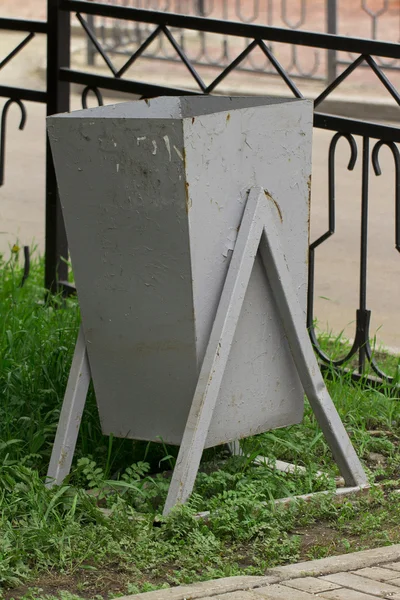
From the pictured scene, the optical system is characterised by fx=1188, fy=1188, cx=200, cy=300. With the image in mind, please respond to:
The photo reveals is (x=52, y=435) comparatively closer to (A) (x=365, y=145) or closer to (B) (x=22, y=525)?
(B) (x=22, y=525)

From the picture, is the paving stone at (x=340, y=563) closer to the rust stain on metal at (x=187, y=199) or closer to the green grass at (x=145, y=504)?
the green grass at (x=145, y=504)

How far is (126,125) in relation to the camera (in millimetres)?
3357

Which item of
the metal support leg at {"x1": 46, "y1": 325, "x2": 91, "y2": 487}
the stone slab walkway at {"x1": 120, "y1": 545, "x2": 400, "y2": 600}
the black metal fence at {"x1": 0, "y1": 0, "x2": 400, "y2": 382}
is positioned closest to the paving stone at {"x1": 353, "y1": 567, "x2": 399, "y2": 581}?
the stone slab walkway at {"x1": 120, "y1": 545, "x2": 400, "y2": 600}

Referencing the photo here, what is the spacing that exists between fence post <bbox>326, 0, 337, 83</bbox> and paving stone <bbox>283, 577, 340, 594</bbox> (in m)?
11.3

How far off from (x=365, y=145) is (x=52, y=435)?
5.32ft

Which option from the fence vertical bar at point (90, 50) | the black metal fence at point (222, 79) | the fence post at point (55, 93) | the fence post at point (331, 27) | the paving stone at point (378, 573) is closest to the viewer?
the paving stone at point (378, 573)

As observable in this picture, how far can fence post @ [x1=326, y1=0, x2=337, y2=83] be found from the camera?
13.6 metres

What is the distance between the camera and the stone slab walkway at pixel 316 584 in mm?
2971

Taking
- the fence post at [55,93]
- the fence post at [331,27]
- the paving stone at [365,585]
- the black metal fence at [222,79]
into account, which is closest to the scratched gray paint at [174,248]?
the paving stone at [365,585]

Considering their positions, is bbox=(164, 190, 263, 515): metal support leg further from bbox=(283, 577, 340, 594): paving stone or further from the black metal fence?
the black metal fence

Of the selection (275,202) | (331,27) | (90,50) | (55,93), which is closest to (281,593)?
(275,202)

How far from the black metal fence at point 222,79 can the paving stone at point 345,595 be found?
173 centimetres

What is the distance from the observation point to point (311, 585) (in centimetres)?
304

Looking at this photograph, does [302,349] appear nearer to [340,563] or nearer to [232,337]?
[232,337]
